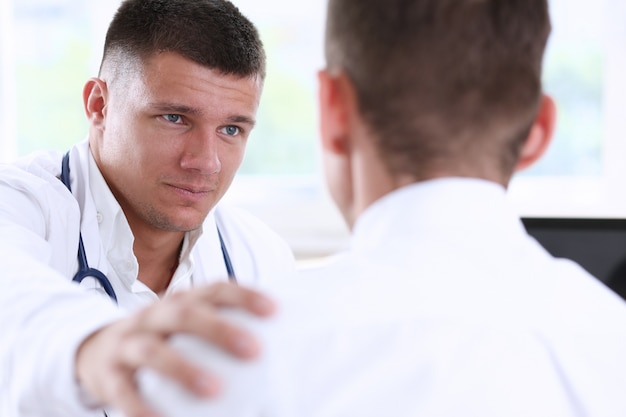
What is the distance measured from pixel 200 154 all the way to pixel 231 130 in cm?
11

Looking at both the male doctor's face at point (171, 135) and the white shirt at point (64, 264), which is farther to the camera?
the male doctor's face at point (171, 135)

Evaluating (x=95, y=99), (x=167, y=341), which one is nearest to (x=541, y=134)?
(x=167, y=341)

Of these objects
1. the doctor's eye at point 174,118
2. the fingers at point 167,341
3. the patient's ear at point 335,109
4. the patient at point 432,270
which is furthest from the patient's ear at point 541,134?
the doctor's eye at point 174,118

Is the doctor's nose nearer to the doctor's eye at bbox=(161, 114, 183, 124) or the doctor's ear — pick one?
the doctor's eye at bbox=(161, 114, 183, 124)

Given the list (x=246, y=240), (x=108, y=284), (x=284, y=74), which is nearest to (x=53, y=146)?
(x=284, y=74)

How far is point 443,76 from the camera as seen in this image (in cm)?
64

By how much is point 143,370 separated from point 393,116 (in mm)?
291

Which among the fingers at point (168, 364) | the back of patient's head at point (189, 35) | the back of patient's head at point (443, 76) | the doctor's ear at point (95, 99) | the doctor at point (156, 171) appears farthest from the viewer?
the doctor's ear at point (95, 99)

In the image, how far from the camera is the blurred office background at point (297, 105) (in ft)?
9.59

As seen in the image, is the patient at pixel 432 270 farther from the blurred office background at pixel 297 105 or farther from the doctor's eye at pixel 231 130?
the blurred office background at pixel 297 105

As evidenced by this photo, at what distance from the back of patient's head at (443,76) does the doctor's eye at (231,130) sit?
0.97 m

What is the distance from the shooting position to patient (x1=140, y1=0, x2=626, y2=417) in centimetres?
59

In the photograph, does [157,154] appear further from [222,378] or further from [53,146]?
[53,146]

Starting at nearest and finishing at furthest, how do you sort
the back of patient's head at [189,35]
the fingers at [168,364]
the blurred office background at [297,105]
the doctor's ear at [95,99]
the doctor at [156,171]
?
the fingers at [168,364], the doctor at [156,171], the back of patient's head at [189,35], the doctor's ear at [95,99], the blurred office background at [297,105]
